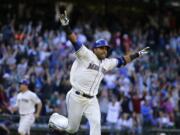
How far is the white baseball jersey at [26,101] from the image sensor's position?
17.6 m

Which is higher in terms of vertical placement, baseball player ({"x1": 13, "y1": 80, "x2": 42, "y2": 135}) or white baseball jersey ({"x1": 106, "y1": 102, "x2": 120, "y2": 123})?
baseball player ({"x1": 13, "y1": 80, "x2": 42, "y2": 135})

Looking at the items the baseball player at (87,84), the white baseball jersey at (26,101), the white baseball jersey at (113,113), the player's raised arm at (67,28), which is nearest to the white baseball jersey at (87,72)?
the baseball player at (87,84)

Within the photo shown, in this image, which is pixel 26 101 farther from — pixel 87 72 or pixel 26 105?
pixel 87 72

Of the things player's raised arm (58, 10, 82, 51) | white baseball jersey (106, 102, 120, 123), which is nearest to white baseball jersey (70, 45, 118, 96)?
player's raised arm (58, 10, 82, 51)

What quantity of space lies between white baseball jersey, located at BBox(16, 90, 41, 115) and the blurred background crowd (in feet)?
4.90

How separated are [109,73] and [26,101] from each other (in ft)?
18.4

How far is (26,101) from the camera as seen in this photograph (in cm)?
1758

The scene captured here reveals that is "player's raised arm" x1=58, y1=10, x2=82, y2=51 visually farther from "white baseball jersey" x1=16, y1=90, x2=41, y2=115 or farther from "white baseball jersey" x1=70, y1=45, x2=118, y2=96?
"white baseball jersey" x1=16, y1=90, x2=41, y2=115

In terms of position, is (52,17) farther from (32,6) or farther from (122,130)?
(122,130)

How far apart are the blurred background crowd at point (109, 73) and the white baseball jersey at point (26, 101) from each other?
1.49 metres

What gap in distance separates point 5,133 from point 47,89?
3553 millimetres

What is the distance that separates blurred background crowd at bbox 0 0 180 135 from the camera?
2081cm

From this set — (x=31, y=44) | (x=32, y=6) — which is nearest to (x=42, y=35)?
(x=31, y=44)

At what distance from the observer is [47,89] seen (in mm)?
21219
